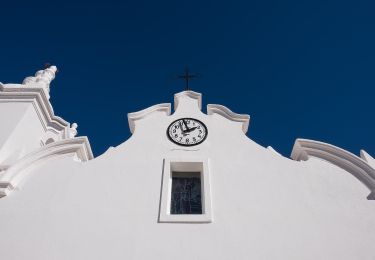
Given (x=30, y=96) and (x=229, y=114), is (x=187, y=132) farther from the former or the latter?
(x=30, y=96)

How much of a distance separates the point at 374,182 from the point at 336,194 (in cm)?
86

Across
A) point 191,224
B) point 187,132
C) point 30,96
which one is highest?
point 30,96

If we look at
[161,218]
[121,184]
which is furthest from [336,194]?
[121,184]

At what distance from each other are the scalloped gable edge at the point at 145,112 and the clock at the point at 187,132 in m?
0.57

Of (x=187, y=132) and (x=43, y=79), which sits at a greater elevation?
(x=43, y=79)

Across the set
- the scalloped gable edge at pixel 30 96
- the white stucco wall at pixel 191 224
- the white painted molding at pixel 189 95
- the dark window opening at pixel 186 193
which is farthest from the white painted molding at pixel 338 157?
the scalloped gable edge at pixel 30 96

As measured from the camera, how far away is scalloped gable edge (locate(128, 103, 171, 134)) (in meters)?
8.68

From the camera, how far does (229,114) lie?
8797 mm

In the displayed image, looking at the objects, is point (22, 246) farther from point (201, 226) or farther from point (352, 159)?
point (352, 159)

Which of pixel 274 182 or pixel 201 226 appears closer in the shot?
pixel 201 226

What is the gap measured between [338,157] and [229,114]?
2.64m

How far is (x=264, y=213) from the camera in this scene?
256 inches

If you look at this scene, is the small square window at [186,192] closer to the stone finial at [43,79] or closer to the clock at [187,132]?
the clock at [187,132]

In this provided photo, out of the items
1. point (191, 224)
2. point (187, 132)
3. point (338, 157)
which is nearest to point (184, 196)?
point (191, 224)
